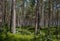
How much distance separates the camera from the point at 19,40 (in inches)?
401

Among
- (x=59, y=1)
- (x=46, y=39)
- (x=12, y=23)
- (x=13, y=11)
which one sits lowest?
(x=46, y=39)

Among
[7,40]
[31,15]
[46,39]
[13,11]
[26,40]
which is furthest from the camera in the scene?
[31,15]

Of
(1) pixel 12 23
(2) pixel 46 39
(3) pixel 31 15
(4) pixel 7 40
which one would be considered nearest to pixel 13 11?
(1) pixel 12 23

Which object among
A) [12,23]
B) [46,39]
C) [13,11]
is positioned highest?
[13,11]

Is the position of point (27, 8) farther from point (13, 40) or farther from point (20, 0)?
point (13, 40)

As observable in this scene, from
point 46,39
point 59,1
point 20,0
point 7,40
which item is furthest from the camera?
point 20,0

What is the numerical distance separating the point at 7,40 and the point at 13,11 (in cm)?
461

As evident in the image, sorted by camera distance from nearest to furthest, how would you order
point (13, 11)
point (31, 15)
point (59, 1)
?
point (13, 11) → point (59, 1) → point (31, 15)

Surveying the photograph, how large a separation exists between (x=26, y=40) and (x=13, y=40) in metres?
0.91

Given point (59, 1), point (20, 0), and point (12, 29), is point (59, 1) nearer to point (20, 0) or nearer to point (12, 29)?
point (20, 0)

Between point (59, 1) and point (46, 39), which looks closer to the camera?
point (46, 39)

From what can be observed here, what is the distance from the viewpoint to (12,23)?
14109 mm

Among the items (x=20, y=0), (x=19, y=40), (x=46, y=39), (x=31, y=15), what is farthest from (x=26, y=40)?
(x=31, y=15)

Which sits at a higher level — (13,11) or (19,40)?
(13,11)
